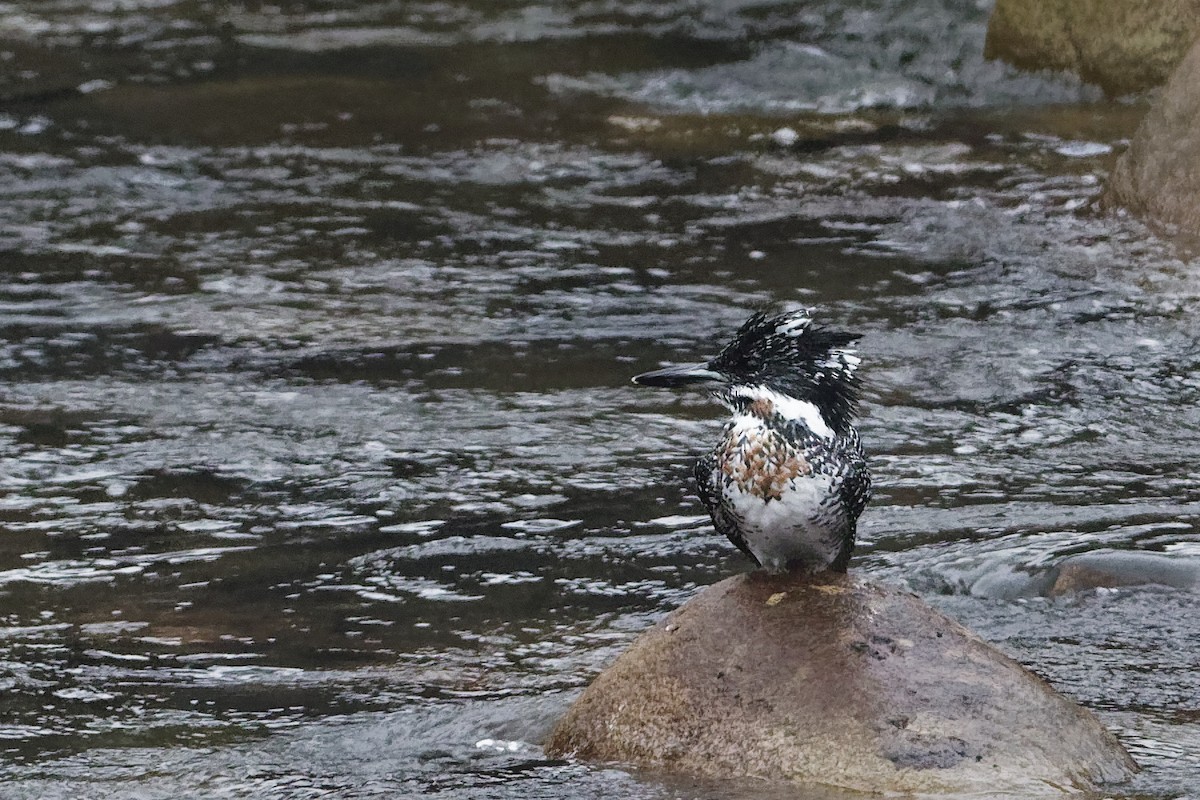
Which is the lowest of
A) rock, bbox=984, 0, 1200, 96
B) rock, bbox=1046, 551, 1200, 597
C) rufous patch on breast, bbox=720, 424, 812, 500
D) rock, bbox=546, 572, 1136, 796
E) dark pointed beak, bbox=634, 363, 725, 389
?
rock, bbox=1046, 551, 1200, 597

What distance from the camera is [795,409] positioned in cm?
459

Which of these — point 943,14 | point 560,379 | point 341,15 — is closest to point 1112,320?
point 560,379

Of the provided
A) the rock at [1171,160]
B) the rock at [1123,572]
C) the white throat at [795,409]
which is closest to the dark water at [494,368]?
the rock at [1123,572]

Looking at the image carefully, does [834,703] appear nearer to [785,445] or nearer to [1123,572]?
[785,445]

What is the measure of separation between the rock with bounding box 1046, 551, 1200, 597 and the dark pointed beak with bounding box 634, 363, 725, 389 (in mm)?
1980

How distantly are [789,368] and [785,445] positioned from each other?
0.23 metres

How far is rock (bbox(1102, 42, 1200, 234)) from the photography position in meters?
10.0

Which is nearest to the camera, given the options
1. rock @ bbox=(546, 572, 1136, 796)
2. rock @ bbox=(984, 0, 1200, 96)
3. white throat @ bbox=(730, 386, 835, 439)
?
rock @ bbox=(546, 572, 1136, 796)

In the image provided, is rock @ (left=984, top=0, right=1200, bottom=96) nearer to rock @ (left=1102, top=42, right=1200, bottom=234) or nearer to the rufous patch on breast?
rock @ (left=1102, top=42, right=1200, bottom=234)

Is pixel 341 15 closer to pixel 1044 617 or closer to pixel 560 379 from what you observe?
pixel 560 379

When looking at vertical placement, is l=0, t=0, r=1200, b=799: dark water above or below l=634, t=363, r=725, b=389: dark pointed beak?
below

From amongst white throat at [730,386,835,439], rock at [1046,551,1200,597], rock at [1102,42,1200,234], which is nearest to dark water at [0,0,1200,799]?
A: rock at [1046,551,1200,597]

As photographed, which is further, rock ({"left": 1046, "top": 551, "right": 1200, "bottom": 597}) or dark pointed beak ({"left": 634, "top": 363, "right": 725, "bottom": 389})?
rock ({"left": 1046, "top": 551, "right": 1200, "bottom": 597})

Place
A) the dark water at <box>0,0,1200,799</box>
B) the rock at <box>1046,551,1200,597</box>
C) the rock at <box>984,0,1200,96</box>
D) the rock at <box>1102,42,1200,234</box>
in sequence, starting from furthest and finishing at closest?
the rock at <box>984,0,1200,96</box> < the rock at <box>1102,42,1200,234</box> < the rock at <box>1046,551,1200,597</box> < the dark water at <box>0,0,1200,799</box>
